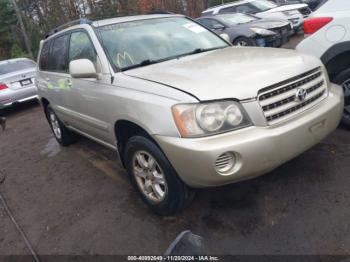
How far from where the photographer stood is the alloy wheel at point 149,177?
293cm

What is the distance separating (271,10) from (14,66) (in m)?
9.06

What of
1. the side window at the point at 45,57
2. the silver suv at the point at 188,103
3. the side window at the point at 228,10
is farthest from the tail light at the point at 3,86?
the side window at the point at 228,10

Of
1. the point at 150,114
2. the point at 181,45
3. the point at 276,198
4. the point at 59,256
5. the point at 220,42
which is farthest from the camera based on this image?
the point at 220,42

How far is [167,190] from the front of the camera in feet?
9.27

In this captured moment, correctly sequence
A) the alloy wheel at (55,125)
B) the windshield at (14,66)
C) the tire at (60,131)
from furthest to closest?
the windshield at (14,66)
the alloy wheel at (55,125)
the tire at (60,131)

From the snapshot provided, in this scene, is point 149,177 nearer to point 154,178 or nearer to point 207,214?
point 154,178

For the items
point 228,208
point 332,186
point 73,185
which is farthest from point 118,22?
point 332,186

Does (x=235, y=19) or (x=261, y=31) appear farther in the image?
(x=235, y=19)

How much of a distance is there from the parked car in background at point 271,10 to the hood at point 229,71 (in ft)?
30.5

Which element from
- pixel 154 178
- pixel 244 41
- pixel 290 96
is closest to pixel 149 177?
pixel 154 178

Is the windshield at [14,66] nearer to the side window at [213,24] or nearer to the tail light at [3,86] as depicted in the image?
the tail light at [3,86]

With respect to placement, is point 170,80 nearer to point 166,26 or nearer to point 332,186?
point 166,26

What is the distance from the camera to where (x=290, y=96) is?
106 inches

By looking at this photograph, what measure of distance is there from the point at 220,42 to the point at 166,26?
26.3 inches
